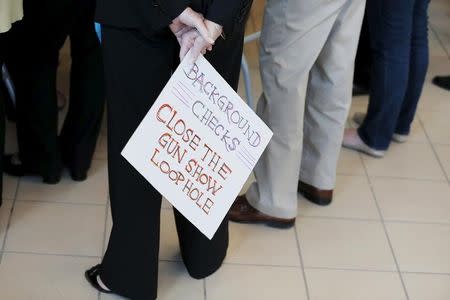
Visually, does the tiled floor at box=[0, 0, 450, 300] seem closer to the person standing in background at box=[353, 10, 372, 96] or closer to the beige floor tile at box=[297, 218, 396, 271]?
the beige floor tile at box=[297, 218, 396, 271]

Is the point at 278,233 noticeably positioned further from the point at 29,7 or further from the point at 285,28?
the point at 29,7

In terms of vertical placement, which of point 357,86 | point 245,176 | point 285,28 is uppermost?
point 285,28

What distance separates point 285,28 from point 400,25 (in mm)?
572

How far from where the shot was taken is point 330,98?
1866mm

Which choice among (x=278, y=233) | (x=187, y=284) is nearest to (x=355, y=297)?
(x=278, y=233)

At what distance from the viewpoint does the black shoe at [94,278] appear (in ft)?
5.59

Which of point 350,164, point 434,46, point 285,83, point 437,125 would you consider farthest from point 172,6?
point 434,46

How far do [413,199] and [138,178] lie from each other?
3.38 ft

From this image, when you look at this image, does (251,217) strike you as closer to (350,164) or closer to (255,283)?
(255,283)

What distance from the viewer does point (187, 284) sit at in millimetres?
1759

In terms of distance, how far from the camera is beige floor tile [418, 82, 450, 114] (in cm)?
263

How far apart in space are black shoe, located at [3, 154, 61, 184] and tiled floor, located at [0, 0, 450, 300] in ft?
0.07

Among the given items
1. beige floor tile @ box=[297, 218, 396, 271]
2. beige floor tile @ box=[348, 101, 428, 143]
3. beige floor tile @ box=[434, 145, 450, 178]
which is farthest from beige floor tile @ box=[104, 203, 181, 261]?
beige floor tile @ box=[434, 145, 450, 178]

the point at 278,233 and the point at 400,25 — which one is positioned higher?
the point at 400,25
